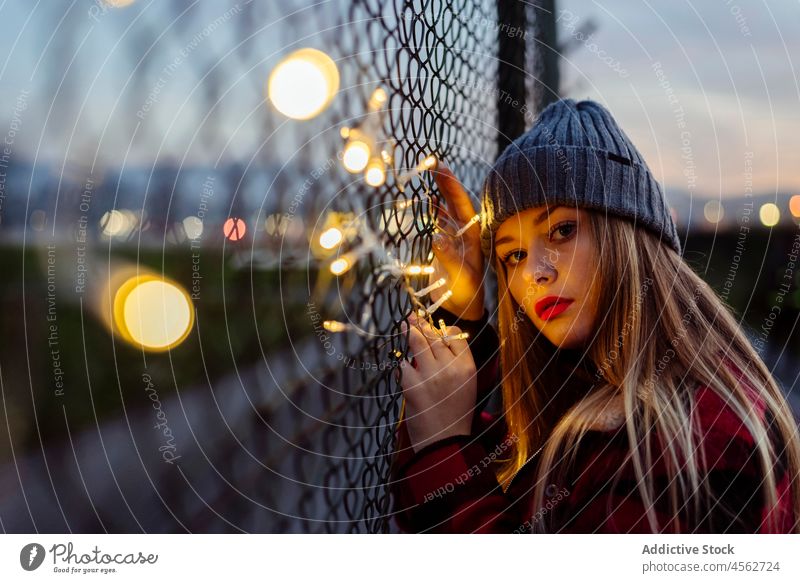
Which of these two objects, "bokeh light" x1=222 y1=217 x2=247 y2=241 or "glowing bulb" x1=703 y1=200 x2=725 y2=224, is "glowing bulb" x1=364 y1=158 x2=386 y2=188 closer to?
"bokeh light" x1=222 y1=217 x2=247 y2=241

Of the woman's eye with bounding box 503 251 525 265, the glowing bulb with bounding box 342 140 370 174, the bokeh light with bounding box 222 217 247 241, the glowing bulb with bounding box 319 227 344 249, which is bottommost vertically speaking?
the woman's eye with bounding box 503 251 525 265

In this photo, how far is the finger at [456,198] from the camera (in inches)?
24.6

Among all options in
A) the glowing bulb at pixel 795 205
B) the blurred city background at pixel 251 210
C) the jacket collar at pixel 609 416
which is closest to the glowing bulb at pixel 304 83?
the blurred city background at pixel 251 210

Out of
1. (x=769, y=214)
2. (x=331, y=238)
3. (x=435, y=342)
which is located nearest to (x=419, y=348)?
(x=435, y=342)

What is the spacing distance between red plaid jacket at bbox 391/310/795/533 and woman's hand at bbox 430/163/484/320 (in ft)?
0.35

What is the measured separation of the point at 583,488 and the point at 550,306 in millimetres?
144

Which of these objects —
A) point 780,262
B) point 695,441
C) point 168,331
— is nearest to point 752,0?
point 780,262

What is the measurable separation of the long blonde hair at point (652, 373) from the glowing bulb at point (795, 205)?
12cm

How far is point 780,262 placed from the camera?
0.72 m

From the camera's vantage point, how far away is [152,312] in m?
0.57

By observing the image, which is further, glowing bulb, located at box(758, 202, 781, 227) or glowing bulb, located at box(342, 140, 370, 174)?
glowing bulb, located at box(758, 202, 781, 227)

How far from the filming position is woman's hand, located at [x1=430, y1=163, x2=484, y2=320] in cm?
63

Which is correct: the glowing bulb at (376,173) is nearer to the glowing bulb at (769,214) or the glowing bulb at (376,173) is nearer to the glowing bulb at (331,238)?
the glowing bulb at (331,238)

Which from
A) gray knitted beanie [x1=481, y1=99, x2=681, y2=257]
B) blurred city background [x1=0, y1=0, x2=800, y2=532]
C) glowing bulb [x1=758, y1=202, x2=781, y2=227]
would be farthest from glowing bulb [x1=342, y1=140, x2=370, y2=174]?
glowing bulb [x1=758, y1=202, x2=781, y2=227]
